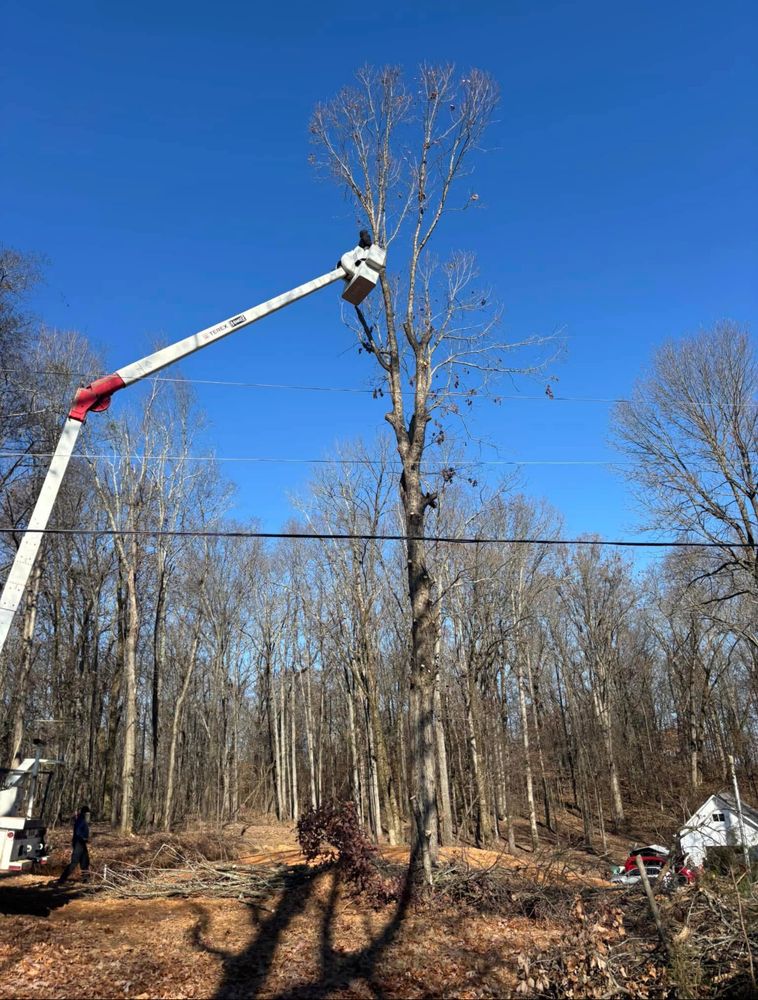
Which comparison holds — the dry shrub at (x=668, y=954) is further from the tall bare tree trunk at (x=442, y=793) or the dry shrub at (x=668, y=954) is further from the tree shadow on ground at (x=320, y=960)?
the tall bare tree trunk at (x=442, y=793)

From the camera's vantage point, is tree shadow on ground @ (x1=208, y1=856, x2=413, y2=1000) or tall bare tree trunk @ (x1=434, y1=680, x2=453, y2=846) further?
tall bare tree trunk @ (x1=434, y1=680, x2=453, y2=846)

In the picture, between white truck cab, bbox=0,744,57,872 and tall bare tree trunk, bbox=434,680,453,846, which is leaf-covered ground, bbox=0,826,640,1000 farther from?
tall bare tree trunk, bbox=434,680,453,846

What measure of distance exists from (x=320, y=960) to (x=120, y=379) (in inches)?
276

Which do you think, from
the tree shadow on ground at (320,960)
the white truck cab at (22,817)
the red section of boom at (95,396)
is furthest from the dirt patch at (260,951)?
the red section of boom at (95,396)

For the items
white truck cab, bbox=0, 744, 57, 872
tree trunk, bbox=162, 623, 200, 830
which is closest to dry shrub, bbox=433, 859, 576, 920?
white truck cab, bbox=0, 744, 57, 872

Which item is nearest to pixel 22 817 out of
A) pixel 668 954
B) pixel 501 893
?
pixel 501 893

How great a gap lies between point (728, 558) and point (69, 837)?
2000 centimetres

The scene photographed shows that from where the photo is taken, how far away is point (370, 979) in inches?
264

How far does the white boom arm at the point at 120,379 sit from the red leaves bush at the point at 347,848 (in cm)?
577

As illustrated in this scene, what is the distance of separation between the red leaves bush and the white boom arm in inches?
227

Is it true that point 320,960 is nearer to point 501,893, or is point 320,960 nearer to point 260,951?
point 260,951

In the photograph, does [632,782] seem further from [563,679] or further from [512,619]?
[512,619]

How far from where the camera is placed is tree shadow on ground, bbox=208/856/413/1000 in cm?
643

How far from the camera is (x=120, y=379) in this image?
8.53 metres
